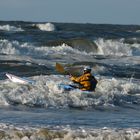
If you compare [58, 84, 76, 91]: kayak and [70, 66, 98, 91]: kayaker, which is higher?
[70, 66, 98, 91]: kayaker

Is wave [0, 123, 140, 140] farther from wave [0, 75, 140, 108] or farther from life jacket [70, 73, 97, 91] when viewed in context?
life jacket [70, 73, 97, 91]

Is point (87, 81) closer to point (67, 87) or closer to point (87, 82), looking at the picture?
point (87, 82)

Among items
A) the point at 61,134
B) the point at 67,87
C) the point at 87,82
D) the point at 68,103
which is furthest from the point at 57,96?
the point at 61,134

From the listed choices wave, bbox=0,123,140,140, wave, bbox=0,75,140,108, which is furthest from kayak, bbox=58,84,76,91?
wave, bbox=0,123,140,140

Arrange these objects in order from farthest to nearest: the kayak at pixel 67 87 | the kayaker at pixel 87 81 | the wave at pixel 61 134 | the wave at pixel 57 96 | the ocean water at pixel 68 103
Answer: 1. the kayaker at pixel 87 81
2. the kayak at pixel 67 87
3. the wave at pixel 57 96
4. the ocean water at pixel 68 103
5. the wave at pixel 61 134

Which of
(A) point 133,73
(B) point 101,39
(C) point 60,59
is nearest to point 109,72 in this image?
(A) point 133,73

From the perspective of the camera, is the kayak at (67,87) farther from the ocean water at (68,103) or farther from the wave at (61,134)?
the wave at (61,134)

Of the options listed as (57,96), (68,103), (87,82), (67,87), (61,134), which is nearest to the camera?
(61,134)

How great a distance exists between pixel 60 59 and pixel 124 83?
37.5 ft

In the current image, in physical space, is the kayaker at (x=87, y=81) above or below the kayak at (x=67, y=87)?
above

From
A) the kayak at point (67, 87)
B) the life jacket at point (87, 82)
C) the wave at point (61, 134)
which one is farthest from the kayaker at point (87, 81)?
the wave at point (61, 134)

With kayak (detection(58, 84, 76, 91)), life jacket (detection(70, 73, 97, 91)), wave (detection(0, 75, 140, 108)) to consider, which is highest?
life jacket (detection(70, 73, 97, 91))

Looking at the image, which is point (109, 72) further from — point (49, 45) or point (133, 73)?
point (49, 45)

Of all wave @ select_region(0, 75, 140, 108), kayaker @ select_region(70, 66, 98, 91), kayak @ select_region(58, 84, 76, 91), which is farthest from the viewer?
kayaker @ select_region(70, 66, 98, 91)
